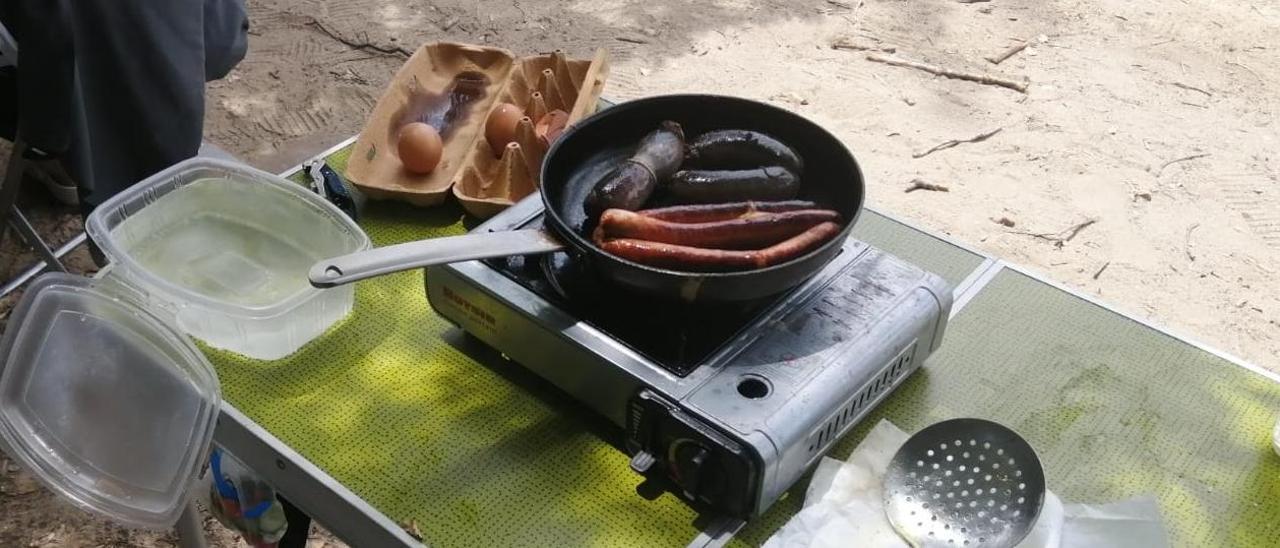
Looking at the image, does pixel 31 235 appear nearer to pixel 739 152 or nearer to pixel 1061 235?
pixel 739 152

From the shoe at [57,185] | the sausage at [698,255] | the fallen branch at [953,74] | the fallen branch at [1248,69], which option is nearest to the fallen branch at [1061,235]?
the fallen branch at [953,74]

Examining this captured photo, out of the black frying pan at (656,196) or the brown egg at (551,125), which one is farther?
the brown egg at (551,125)

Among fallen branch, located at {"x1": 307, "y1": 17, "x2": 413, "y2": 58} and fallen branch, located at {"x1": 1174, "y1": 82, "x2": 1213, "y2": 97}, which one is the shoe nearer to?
fallen branch, located at {"x1": 307, "y1": 17, "x2": 413, "y2": 58}

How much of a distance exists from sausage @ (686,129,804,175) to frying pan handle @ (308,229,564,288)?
0.25 meters

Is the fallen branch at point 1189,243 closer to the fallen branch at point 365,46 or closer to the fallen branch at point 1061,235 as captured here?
the fallen branch at point 1061,235

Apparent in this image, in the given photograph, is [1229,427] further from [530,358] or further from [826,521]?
[530,358]

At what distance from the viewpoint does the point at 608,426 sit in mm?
1276

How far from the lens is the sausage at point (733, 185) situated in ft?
4.23

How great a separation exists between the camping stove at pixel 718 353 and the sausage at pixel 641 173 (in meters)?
0.09

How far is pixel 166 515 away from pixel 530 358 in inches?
18.3

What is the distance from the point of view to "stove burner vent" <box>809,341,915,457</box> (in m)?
1.17

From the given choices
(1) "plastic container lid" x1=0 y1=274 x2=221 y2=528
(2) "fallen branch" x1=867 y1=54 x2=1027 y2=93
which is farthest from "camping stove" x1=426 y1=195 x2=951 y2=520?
(2) "fallen branch" x1=867 y1=54 x2=1027 y2=93

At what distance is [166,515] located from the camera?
4.09ft

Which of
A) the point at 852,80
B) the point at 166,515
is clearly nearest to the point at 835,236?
the point at 166,515
